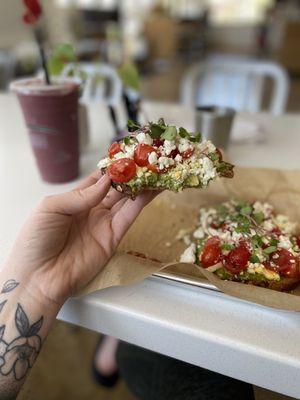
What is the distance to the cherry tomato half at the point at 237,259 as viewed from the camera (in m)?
0.59

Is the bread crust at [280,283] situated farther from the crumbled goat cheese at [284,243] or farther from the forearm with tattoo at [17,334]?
the forearm with tattoo at [17,334]

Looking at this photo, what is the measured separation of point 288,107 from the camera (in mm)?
4441

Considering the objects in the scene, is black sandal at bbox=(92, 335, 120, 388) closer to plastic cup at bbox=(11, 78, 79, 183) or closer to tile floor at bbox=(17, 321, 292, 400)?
tile floor at bbox=(17, 321, 292, 400)

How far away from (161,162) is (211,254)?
187mm

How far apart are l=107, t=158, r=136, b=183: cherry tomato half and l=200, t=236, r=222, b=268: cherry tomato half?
0.64 feet

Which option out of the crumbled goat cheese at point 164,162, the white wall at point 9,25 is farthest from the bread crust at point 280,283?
the white wall at point 9,25

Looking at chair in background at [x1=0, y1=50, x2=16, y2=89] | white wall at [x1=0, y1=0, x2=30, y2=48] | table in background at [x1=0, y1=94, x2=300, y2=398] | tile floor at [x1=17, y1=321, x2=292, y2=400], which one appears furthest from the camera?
white wall at [x1=0, y1=0, x2=30, y2=48]

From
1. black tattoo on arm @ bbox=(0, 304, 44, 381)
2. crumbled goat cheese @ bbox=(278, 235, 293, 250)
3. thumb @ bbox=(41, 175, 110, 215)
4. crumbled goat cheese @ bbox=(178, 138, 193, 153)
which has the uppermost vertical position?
Result: crumbled goat cheese @ bbox=(178, 138, 193, 153)

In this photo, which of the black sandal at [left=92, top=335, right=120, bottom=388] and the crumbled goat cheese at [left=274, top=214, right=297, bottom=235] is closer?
the crumbled goat cheese at [left=274, top=214, right=297, bottom=235]

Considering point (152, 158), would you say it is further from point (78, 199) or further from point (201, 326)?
point (201, 326)

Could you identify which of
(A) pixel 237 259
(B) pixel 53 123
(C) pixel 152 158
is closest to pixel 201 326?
(A) pixel 237 259

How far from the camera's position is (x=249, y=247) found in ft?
2.02

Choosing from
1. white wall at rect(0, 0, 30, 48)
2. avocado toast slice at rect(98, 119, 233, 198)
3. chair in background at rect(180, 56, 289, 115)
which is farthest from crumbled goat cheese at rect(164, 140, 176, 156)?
white wall at rect(0, 0, 30, 48)

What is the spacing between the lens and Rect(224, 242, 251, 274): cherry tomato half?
593mm
